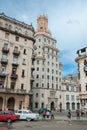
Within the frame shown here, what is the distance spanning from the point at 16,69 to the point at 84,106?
20514mm

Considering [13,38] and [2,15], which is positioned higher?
[2,15]

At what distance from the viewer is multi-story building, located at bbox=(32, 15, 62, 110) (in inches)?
2923

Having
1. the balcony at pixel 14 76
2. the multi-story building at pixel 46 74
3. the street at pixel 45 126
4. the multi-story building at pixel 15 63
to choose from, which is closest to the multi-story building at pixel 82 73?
the multi-story building at pixel 15 63

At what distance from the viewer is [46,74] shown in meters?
77.7

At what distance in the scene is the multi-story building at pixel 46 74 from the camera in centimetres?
7425

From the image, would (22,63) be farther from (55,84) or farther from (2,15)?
(55,84)

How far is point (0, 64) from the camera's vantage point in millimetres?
44906

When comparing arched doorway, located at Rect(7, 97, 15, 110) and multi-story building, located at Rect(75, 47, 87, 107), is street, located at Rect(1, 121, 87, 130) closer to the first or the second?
arched doorway, located at Rect(7, 97, 15, 110)

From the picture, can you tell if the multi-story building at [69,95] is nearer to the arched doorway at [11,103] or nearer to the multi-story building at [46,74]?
the multi-story building at [46,74]

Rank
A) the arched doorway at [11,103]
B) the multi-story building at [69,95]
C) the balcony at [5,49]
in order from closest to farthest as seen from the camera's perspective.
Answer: the arched doorway at [11,103]
the balcony at [5,49]
the multi-story building at [69,95]

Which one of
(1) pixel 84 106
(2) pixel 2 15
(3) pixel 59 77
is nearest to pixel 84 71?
(1) pixel 84 106

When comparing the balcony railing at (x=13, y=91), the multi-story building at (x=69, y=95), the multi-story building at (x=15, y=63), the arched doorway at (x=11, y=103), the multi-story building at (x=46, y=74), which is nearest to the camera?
the balcony railing at (x=13, y=91)

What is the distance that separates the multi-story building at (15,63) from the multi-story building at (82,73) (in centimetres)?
1388

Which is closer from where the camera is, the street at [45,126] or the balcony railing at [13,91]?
the street at [45,126]
